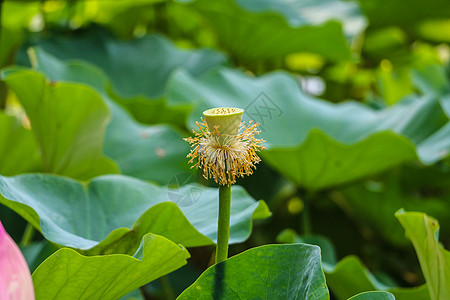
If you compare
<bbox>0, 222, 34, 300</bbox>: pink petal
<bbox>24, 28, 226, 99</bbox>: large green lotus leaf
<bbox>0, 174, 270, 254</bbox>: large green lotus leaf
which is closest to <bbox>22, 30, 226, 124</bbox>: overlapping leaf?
<bbox>24, 28, 226, 99</bbox>: large green lotus leaf

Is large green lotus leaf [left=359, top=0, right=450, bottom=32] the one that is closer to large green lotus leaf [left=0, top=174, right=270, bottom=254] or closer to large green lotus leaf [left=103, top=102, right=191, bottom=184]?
large green lotus leaf [left=103, top=102, right=191, bottom=184]

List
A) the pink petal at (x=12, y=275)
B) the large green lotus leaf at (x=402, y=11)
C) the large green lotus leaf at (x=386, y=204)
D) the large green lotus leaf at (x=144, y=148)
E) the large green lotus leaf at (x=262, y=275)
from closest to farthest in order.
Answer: the pink petal at (x=12, y=275) < the large green lotus leaf at (x=262, y=275) < the large green lotus leaf at (x=144, y=148) < the large green lotus leaf at (x=386, y=204) < the large green lotus leaf at (x=402, y=11)

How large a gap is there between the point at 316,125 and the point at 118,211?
581mm

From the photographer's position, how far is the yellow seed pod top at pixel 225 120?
34cm

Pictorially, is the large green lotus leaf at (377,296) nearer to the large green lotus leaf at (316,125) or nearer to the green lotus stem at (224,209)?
the green lotus stem at (224,209)

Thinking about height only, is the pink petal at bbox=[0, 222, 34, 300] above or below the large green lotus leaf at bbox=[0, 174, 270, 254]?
above

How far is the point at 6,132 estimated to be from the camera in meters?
0.75

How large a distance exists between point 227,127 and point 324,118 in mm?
727

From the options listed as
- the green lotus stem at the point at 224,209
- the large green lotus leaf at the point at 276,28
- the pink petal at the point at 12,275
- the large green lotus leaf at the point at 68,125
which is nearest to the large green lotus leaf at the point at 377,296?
the green lotus stem at the point at 224,209

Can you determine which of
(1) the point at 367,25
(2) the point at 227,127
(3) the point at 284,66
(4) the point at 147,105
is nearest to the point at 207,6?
(4) the point at 147,105

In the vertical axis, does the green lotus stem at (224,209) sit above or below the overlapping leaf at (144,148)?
above

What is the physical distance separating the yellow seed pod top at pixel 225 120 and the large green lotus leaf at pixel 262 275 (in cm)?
10

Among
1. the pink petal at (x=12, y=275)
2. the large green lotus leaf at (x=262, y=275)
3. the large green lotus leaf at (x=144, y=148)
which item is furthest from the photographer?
the large green lotus leaf at (x=144, y=148)

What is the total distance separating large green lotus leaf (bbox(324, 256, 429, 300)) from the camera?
0.58 metres
